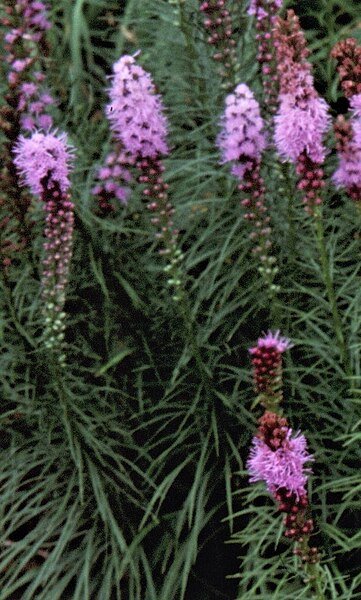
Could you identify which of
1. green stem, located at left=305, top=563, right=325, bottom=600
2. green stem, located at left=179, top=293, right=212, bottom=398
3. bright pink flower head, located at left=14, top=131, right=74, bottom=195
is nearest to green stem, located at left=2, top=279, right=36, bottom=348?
bright pink flower head, located at left=14, top=131, right=74, bottom=195

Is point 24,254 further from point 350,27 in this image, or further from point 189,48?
point 350,27

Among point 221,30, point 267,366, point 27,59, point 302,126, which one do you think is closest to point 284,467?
point 267,366

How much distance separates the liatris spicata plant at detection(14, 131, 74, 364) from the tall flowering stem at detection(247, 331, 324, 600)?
747mm

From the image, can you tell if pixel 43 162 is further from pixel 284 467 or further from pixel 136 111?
pixel 284 467

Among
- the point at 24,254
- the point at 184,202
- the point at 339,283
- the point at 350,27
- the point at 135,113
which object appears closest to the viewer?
the point at 135,113

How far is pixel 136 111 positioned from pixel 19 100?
42 cm

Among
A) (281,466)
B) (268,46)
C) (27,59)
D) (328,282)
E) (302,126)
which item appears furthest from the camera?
(27,59)

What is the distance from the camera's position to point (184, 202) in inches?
140

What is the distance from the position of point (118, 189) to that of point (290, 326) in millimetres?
644

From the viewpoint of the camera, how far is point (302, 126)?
7.52 ft

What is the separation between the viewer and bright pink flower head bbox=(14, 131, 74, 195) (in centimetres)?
257

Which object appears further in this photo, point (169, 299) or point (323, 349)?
point (169, 299)

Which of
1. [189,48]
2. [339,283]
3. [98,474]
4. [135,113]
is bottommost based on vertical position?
[98,474]

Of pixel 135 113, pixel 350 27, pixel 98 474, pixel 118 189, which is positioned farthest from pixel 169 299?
pixel 350 27
